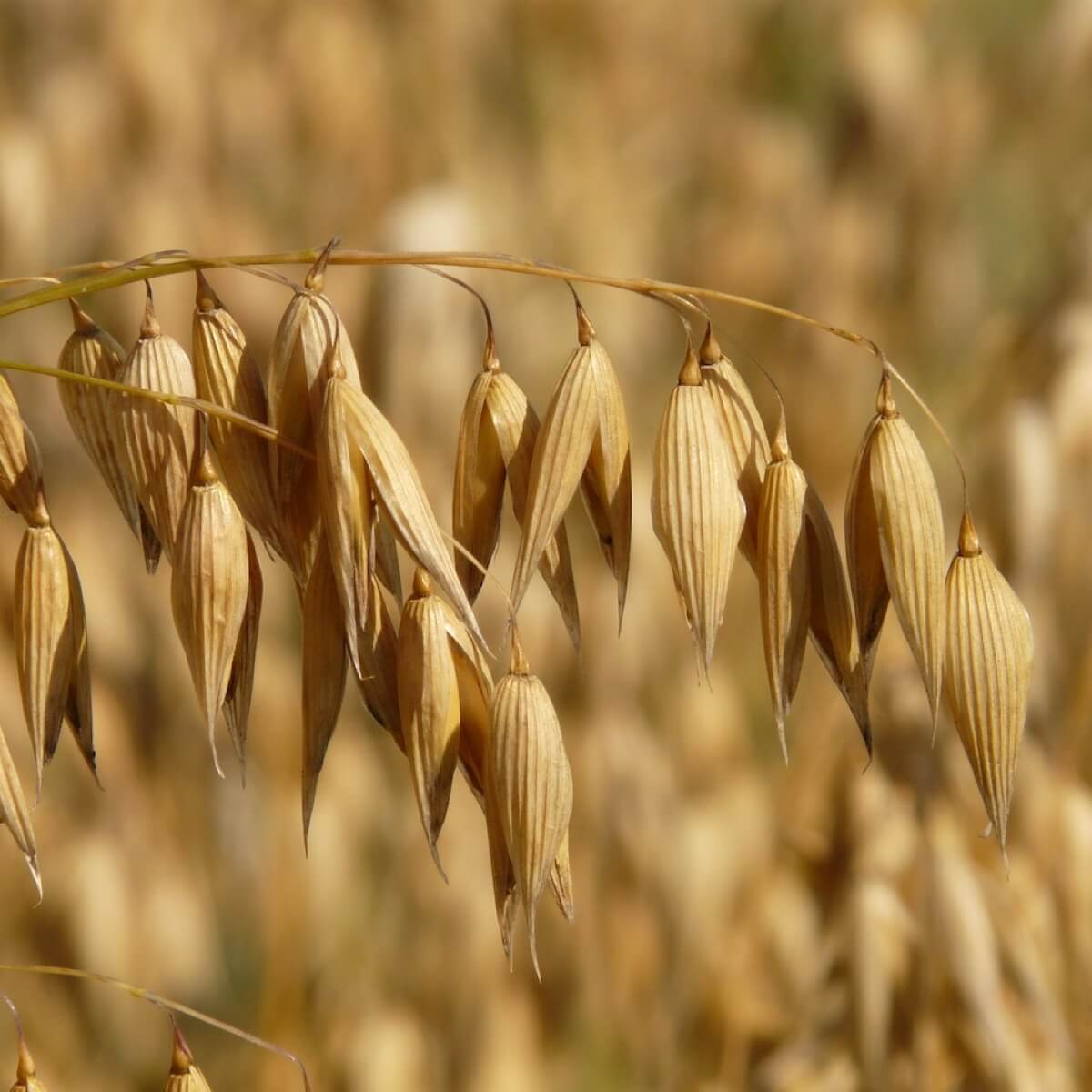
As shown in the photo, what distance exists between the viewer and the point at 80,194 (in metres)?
1.07

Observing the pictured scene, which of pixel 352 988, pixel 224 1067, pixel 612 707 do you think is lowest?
pixel 224 1067

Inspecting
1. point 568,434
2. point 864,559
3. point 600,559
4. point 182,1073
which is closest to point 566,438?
point 568,434

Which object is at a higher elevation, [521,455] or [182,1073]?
[521,455]

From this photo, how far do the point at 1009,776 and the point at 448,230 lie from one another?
1.69 ft

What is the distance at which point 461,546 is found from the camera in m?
0.37

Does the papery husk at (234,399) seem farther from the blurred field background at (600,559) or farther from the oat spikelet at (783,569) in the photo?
the blurred field background at (600,559)

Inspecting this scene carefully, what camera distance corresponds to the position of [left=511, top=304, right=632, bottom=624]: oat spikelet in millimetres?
372

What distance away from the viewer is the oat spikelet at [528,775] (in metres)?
0.37

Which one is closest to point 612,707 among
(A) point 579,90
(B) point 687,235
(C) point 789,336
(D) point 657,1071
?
(D) point 657,1071

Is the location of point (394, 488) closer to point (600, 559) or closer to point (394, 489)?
point (394, 489)

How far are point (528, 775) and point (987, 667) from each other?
0.47 feet

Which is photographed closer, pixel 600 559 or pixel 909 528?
pixel 909 528

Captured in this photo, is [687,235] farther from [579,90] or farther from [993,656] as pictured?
[993,656]

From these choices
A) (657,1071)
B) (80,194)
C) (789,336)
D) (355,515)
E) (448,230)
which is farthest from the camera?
(789,336)
